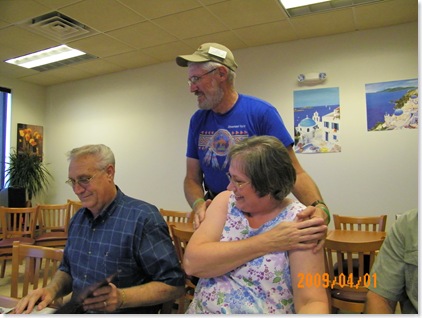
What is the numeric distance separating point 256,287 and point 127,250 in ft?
1.70

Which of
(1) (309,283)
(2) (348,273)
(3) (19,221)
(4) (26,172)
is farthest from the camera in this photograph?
(4) (26,172)

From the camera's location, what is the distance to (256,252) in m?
0.92

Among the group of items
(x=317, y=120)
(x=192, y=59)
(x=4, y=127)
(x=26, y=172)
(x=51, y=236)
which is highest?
(x=4, y=127)

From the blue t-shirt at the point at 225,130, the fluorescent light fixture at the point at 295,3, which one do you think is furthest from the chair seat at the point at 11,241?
the fluorescent light fixture at the point at 295,3

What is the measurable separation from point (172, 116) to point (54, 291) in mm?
3276

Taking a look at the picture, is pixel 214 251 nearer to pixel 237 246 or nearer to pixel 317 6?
pixel 237 246

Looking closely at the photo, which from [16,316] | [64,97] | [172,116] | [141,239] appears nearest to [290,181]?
[141,239]

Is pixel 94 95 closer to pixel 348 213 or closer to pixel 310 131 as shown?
pixel 310 131

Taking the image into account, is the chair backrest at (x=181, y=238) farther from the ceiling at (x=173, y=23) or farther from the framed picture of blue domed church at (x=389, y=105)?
the framed picture of blue domed church at (x=389, y=105)

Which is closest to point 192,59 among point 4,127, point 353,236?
point 353,236

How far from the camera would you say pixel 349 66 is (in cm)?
337

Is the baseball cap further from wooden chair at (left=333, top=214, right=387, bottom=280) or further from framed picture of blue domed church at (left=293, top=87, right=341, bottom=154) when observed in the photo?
framed picture of blue domed church at (left=293, top=87, right=341, bottom=154)

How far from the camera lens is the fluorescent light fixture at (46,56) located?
161 inches

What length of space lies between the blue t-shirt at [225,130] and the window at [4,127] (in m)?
4.69
